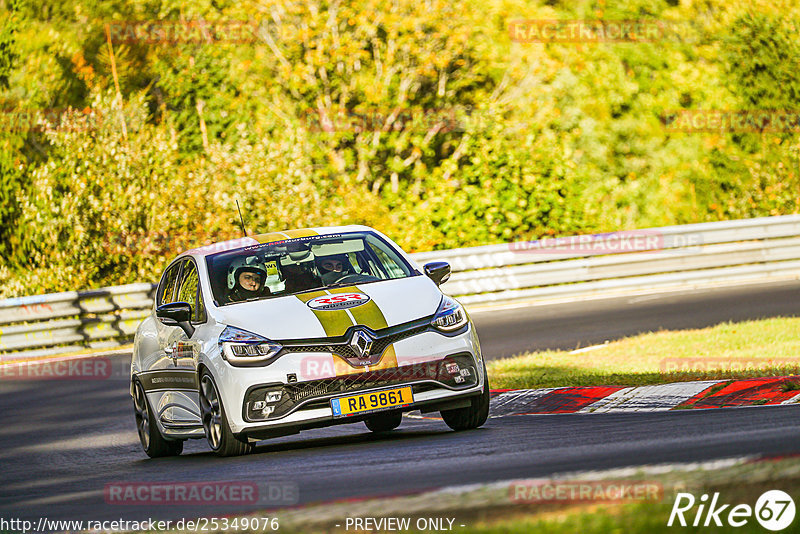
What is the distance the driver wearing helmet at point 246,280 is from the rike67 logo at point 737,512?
542 cm

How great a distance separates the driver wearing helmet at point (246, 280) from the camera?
955cm

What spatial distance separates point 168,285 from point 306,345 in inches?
110

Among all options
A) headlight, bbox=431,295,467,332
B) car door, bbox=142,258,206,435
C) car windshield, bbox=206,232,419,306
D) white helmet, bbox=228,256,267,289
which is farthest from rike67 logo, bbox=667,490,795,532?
white helmet, bbox=228,256,267,289

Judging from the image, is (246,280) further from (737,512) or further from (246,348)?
(737,512)

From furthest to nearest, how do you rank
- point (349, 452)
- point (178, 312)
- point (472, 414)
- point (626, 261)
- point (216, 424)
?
point (626, 261) → point (178, 312) → point (472, 414) → point (216, 424) → point (349, 452)

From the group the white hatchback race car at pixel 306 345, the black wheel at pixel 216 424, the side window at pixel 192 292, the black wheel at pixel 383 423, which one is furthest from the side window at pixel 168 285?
the black wheel at pixel 383 423

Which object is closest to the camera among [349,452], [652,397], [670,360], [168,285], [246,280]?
[349,452]

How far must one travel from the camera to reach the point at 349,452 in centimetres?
866

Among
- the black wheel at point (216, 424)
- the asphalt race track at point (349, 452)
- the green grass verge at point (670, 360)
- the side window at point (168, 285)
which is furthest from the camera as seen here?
the green grass verge at point (670, 360)

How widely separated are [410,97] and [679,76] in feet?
50.3

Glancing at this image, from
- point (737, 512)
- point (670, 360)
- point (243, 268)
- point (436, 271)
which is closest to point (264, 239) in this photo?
point (243, 268)

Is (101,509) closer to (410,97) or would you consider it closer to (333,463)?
(333,463)

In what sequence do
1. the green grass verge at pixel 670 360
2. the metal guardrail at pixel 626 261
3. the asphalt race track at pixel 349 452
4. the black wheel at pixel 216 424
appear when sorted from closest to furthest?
the asphalt race track at pixel 349 452 < the black wheel at pixel 216 424 < the green grass verge at pixel 670 360 < the metal guardrail at pixel 626 261

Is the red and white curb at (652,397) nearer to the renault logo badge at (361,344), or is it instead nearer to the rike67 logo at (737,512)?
the renault logo badge at (361,344)
